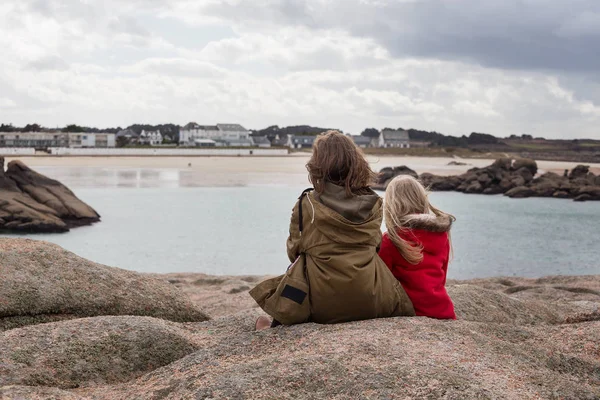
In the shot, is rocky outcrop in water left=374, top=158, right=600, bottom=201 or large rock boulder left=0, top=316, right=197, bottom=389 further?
rocky outcrop in water left=374, top=158, right=600, bottom=201

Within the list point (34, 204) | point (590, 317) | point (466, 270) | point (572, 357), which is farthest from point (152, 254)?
point (572, 357)

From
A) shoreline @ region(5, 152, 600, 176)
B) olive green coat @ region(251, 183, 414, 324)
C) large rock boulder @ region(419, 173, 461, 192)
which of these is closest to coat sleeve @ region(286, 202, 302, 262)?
olive green coat @ region(251, 183, 414, 324)

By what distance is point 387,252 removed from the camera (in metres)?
5.75

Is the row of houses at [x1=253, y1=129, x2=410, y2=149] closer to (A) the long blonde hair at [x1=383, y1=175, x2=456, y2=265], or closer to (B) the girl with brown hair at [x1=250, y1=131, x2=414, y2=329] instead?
(A) the long blonde hair at [x1=383, y1=175, x2=456, y2=265]

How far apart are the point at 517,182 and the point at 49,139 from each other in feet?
341

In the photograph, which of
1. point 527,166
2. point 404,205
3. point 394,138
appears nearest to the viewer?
point 404,205

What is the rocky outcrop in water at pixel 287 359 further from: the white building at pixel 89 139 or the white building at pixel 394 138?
the white building at pixel 89 139

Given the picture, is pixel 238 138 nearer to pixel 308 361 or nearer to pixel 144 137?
pixel 144 137

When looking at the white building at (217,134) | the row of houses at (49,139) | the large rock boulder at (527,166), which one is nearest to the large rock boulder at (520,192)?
the large rock boulder at (527,166)

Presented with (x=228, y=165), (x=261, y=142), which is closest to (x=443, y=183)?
(x=228, y=165)

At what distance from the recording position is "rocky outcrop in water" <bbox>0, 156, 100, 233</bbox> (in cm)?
2155

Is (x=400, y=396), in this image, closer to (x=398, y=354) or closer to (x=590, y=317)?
(x=398, y=354)

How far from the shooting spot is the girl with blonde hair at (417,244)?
18.8 feet

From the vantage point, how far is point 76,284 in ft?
22.1
